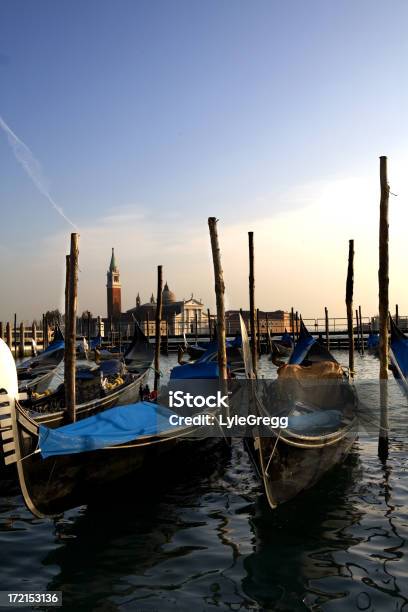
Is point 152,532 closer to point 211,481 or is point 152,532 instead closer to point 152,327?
point 211,481

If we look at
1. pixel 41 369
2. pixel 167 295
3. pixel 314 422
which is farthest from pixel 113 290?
pixel 314 422

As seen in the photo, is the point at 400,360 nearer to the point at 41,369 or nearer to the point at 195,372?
the point at 195,372

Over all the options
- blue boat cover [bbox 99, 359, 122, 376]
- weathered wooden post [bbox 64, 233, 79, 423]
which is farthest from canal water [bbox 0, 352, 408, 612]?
blue boat cover [bbox 99, 359, 122, 376]

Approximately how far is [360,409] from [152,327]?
86938mm

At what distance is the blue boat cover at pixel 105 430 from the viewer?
262 inches

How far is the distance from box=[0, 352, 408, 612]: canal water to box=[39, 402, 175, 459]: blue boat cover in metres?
0.90

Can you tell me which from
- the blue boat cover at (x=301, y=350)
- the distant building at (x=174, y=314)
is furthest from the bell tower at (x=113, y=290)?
the blue boat cover at (x=301, y=350)

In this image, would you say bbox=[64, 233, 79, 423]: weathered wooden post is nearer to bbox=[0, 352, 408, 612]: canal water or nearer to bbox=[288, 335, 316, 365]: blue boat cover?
bbox=[0, 352, 408, 612]: canal water

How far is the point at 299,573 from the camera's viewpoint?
5520mm

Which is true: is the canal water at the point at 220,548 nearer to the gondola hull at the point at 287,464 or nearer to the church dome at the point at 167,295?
the gondola hull at the point at 287,464

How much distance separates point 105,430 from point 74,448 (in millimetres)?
784

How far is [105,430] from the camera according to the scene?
24.9ft

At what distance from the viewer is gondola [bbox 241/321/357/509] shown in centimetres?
675

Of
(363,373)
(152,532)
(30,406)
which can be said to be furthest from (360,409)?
(363,373)
